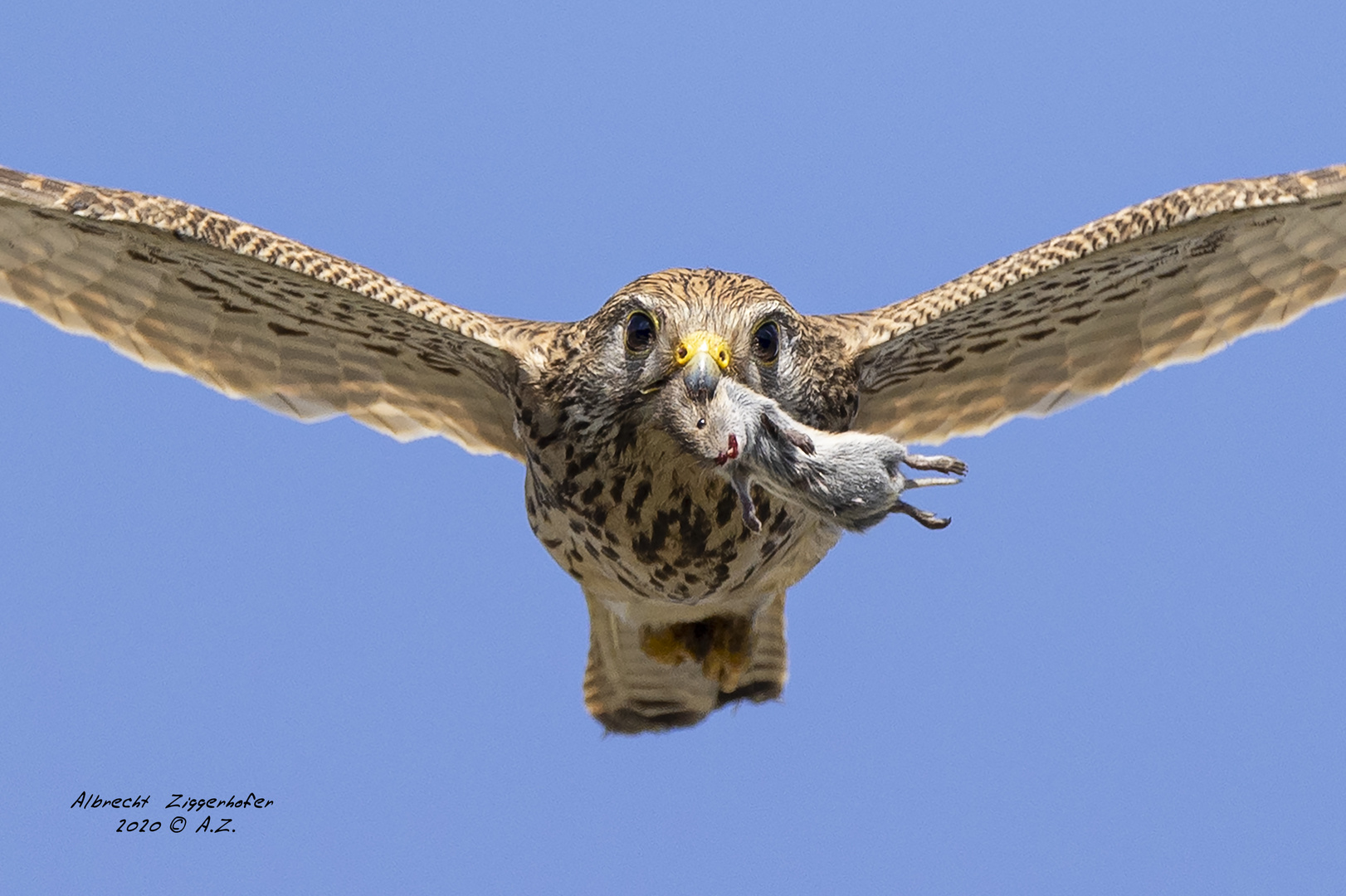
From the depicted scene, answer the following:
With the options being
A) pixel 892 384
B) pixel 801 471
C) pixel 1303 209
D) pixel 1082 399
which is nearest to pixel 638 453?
pixel 801 471

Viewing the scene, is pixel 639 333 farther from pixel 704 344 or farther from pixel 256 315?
pixel 256 315

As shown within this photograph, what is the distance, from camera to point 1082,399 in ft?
41.3

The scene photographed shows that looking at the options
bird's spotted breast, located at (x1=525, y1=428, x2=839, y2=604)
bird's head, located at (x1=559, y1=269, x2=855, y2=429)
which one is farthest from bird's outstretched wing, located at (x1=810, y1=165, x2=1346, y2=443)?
bird's spotted breast, located at (x1=525, y1=428, x2=839, y2=604)

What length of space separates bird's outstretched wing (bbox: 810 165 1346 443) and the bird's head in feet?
1.80

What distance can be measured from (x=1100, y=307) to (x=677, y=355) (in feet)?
9.79

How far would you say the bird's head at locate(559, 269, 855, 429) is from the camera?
34.6 feet

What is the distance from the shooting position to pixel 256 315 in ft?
40.0

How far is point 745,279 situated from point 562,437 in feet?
4.13

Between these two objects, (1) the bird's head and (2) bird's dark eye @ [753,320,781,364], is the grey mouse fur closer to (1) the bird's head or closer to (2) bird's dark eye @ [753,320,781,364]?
(1) the bird's head

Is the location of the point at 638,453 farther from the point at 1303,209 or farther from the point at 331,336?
the point at 1303,209

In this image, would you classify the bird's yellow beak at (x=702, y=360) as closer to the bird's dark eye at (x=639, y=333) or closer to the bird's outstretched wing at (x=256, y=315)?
the bird's dark eye at (x=639, y=333)

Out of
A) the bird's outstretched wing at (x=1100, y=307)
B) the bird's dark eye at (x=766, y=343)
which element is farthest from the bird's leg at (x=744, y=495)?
the bird's outstretched wing at (x=1100, y=307)

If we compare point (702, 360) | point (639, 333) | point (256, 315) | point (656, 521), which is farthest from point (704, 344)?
point (256, 315)

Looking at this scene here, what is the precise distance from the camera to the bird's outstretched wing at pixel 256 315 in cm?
1125
